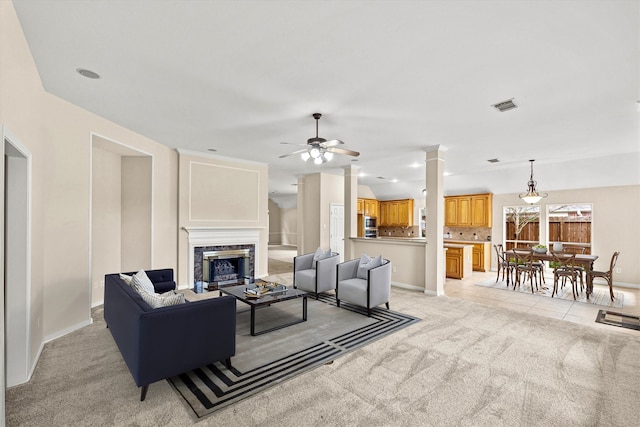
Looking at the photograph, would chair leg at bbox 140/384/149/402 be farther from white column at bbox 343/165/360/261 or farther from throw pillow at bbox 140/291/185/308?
white column at bbox 343/165/360/261

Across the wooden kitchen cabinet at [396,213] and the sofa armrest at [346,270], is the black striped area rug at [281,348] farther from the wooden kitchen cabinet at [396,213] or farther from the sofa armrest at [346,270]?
the wooden kitchen cabinet at [396,213]

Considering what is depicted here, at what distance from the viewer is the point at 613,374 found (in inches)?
113

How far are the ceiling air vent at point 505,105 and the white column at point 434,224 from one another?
1896 millimetres

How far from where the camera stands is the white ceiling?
2.10 metres

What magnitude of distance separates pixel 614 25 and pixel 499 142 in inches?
126

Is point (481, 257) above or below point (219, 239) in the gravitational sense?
below

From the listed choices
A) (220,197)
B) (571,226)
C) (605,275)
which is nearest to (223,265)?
(220,197)

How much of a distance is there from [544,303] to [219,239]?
250 inches

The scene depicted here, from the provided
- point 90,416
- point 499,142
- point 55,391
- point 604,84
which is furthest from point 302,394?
point 499,142

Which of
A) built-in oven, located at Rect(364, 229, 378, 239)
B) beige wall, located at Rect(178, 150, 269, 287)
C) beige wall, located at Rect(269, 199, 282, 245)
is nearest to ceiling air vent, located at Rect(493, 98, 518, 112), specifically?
beige wall, located at Rect(178, 150, 269, 287)

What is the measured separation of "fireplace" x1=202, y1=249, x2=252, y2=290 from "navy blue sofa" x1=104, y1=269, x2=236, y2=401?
331 cm

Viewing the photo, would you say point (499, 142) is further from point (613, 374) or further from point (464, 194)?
point (464, 194)

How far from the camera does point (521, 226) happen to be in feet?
28.4

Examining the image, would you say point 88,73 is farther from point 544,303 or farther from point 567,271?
point 567,271
